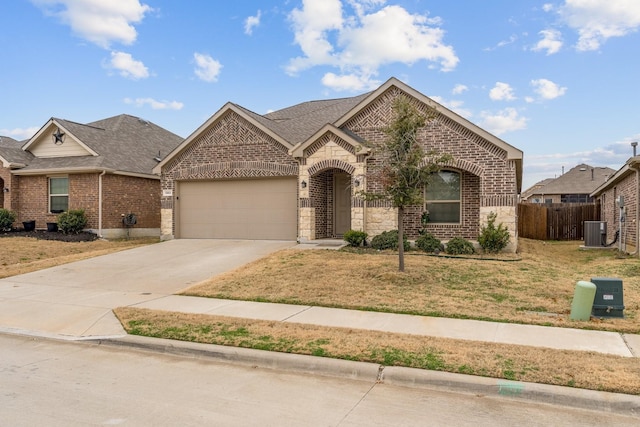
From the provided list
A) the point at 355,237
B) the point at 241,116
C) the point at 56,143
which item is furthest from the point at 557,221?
the point at 56,143

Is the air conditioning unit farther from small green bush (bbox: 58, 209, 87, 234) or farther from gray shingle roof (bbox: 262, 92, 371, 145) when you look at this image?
small green bush (bbox: 58, 209, 87, 234)

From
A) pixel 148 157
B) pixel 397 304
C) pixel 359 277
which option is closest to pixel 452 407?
pixel 397 304

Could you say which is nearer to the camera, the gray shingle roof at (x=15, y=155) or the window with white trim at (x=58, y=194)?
the window with white trim at (x=58, y=194)

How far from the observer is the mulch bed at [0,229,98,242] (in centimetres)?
1962

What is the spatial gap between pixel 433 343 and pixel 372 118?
1191 centimetres

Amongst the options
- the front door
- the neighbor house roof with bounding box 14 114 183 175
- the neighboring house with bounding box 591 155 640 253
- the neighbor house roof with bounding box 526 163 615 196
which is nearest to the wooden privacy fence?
the neighboring house with bounding box 591 155 640 253

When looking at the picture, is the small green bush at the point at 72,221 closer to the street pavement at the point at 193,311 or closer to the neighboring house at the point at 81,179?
the neighboring house at the point at 81,179

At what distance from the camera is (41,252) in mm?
16844

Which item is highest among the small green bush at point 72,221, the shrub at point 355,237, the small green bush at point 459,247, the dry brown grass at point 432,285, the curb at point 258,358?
the small green bush at point 72,221

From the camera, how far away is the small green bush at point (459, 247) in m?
14.8

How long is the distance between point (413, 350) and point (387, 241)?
30.9 ft

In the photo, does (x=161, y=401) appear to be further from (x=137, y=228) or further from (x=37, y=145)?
(x=37, y=145)

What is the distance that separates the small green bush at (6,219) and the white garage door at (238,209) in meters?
7.91

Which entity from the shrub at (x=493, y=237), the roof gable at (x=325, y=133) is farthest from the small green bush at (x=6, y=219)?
the shrub at (x=493, y=237)
